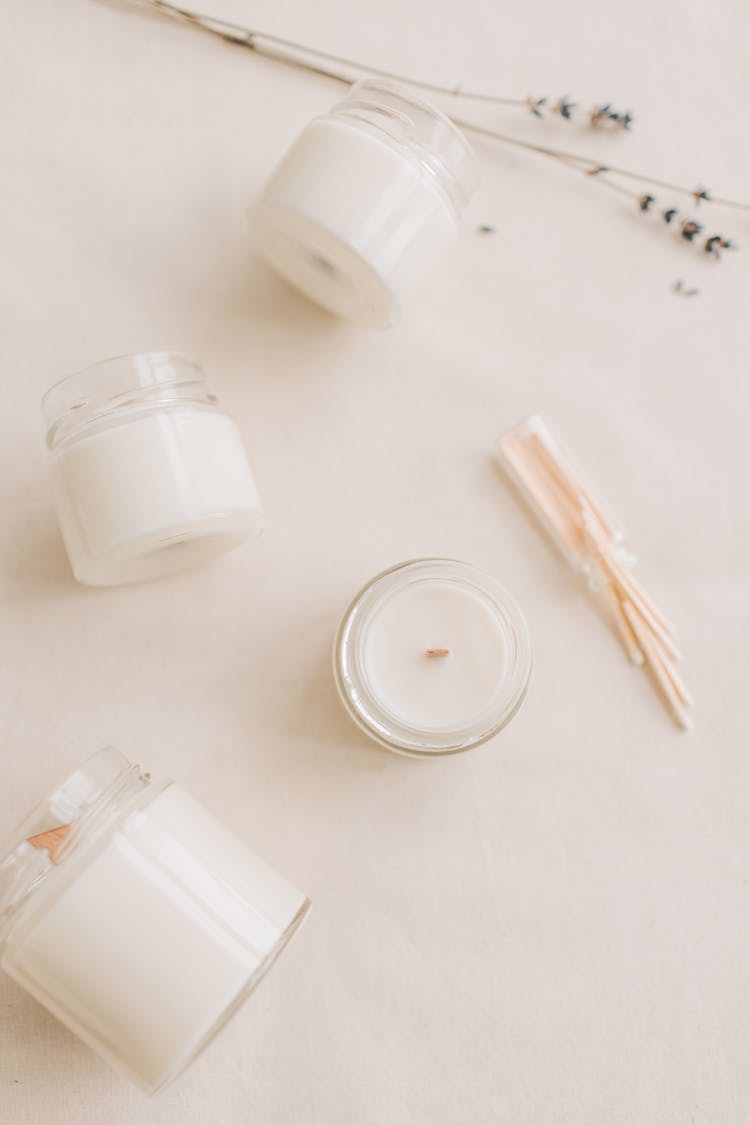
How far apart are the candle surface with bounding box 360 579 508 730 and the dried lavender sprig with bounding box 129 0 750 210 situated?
1.32 feet

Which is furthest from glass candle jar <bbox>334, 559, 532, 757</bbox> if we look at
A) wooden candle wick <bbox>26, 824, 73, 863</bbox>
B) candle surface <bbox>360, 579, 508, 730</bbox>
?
wooden candle wick <bbox>26, 824, 73, 863</bbox>

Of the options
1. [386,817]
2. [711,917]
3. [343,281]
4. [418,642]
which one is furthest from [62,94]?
[711,917]

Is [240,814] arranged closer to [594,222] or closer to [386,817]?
[386,817]

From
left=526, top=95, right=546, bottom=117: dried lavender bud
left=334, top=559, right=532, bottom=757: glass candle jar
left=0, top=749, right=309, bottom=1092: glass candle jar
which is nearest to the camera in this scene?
left=0, top=749, right=309, bottom=1092: glass candle jar

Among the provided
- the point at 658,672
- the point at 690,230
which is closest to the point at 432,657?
the point at 658,672

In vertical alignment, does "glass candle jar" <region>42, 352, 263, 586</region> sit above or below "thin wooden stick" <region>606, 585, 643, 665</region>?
above

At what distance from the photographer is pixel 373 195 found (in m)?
0.69

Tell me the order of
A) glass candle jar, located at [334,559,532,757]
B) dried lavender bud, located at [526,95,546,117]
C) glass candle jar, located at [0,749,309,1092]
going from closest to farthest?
glass candle jar, located at [0,749,309,1092]
glass candle jar, located at [334,559,532,757]
dried lavender bud, located at [526,95,546,117]

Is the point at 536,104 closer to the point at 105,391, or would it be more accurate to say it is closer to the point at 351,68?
the point at 351,68

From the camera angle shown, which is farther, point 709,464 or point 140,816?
point 709,464

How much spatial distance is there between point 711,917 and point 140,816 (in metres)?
0.49

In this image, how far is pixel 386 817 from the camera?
0.78 metres

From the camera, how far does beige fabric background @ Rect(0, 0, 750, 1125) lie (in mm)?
760

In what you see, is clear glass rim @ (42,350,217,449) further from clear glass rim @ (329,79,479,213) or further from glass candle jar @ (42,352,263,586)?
clear glass rim @ (329,79,479,213)
